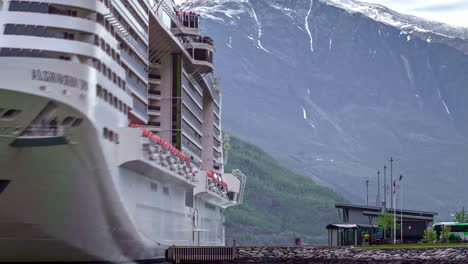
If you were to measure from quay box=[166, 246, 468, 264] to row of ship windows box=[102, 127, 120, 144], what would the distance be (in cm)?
1696

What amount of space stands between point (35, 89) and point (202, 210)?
3832 centimetres

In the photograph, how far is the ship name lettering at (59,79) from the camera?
144ft

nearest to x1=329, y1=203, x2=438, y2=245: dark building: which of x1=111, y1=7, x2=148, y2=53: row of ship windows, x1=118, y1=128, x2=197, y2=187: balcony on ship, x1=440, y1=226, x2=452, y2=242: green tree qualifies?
x1=440, y1=226, x2=452, y2=242: green tree

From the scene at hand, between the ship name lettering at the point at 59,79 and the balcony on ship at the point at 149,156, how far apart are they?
15.3 ft

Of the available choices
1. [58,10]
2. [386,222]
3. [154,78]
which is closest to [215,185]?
[154,78]

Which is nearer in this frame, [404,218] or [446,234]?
[446,234]

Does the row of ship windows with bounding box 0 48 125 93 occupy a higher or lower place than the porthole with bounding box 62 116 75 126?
higher

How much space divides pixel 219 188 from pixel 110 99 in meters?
37.9

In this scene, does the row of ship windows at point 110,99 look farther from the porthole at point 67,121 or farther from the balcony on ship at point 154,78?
the balcony on ship at point 154,78

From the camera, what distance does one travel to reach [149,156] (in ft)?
169

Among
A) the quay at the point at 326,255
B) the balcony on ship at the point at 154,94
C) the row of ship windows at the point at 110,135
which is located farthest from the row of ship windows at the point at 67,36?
the balcony on ship at the point at 154,94

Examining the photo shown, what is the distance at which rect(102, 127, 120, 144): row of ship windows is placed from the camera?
47425 millimetres

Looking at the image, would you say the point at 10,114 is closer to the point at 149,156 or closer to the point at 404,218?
the point at 149,156

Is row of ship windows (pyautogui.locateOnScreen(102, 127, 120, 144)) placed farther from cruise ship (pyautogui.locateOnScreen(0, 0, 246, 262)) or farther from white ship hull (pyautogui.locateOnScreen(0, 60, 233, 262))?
white ship hull (pyautogui.locateOnScreen(0, 60, 233, 262))
